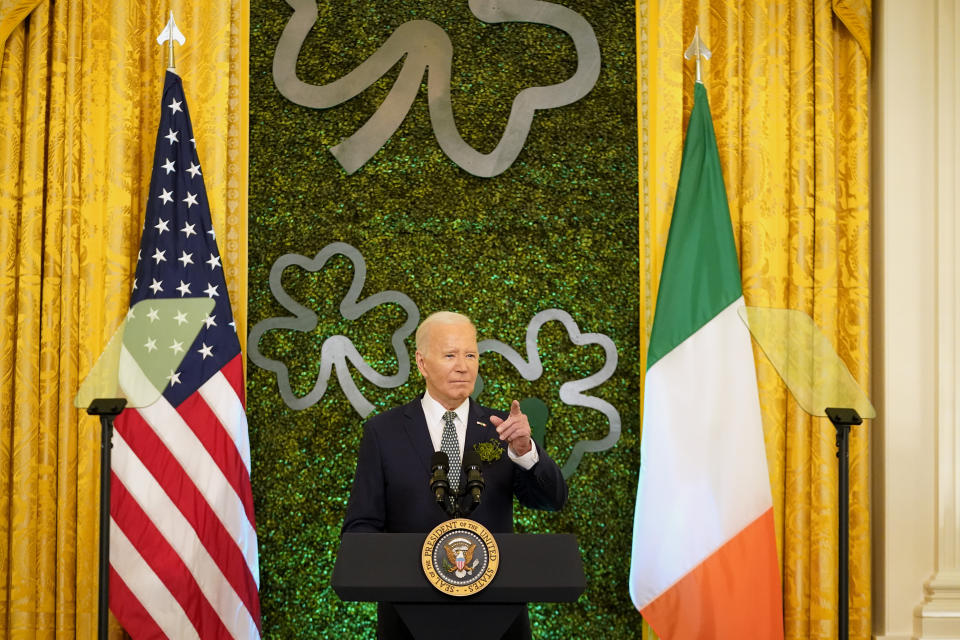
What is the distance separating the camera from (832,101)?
3.65m

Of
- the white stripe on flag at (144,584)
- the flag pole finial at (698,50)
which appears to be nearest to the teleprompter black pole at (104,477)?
the white stripe on flag at (144,584)

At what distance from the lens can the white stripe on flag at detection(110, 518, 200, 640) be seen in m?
3.25

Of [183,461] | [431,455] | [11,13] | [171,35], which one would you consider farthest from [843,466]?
[11,13]

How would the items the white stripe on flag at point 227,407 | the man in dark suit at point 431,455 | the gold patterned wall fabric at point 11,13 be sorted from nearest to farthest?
the man in dark suit at point 431,455, the white stripe on flag at point 227,407, the gold patterned wall fabric at point 11,13

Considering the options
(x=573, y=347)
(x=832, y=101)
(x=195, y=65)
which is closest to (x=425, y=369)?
(x=573, y=347)

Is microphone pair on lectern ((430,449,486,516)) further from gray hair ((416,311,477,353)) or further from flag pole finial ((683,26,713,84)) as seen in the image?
flag pole finial ((683,26,713,84))

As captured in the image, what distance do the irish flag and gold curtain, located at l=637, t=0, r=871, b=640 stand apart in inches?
6.8

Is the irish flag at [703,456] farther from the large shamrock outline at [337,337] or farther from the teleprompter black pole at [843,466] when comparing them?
the large shamrock outline at [337,337]

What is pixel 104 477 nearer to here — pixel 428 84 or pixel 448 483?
pixel 448 483

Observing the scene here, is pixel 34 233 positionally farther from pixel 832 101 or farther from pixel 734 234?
pixel 832 101

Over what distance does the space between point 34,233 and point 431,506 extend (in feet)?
6.77

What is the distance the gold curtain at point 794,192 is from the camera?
3516 mm

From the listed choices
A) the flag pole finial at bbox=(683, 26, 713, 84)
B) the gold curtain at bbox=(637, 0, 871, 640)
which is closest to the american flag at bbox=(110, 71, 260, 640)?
the gold curtain at bbox=(637, 0, 871, 640)

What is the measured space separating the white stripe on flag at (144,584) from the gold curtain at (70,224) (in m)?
0.24
